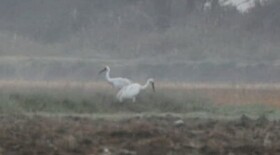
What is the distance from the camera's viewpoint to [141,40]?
33.6 metres

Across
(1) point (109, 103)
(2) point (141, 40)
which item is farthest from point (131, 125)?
(2) point (141, 40)

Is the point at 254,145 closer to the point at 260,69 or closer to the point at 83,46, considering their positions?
the point at 260,69

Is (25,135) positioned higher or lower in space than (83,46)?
lower

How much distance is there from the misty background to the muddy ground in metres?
12.9

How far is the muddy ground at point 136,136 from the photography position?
11000 millimetres

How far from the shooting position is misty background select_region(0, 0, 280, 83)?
2823cm

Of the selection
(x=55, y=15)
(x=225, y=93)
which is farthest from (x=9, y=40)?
(x=225, y=93)

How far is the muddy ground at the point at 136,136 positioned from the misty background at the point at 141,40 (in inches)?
509

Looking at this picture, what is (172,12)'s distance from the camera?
3575 cm

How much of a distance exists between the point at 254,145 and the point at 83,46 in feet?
72.4

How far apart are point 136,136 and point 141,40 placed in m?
21.6

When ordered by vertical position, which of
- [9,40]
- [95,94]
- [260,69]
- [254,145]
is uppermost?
[9,40]

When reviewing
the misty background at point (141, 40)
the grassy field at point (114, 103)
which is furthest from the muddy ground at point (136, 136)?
the misty background at point (141, 40)

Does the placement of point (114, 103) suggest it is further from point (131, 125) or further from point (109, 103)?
point (131, 125)
